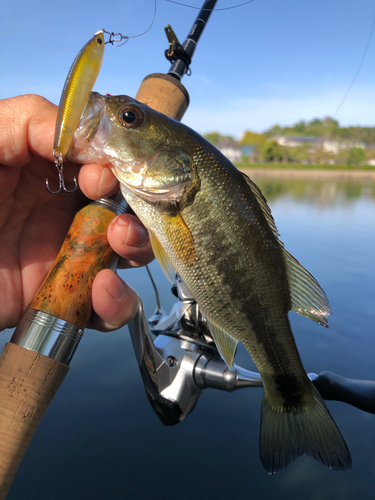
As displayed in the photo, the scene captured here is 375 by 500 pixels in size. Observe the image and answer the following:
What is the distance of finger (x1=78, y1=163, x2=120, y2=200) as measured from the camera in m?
1.09

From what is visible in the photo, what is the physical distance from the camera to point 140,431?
1767 mm

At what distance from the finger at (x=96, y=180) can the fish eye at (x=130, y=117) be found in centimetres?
16

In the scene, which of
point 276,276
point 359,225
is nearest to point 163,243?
point 276,276

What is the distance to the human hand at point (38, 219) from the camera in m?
1.11

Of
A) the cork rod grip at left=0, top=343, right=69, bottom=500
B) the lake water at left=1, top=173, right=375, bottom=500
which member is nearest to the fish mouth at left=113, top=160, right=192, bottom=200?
the cork rod grip at left=0, top=343, right=69, bottom=500

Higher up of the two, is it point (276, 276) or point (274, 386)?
point (276, 276)

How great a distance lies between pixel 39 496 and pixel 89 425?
0.40 meters

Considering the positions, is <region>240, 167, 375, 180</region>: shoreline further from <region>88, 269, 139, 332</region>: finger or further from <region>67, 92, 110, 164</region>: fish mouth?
<region>67, 92, 110, 164</region>: fish mouth

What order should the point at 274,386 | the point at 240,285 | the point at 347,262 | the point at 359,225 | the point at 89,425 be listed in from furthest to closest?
the point at 359,225 → the point at 347,262 → the point at 89,425 → the point at 274,386 → the point at 240,285

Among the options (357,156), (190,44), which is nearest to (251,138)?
(357,156)

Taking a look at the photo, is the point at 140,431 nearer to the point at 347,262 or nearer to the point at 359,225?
the point at 347,262

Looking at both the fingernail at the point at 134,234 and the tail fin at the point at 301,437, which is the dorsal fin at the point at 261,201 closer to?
the fingernail at the point at 134,234

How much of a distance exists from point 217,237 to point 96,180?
0.46 meters

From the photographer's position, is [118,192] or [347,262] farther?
[347,262]
